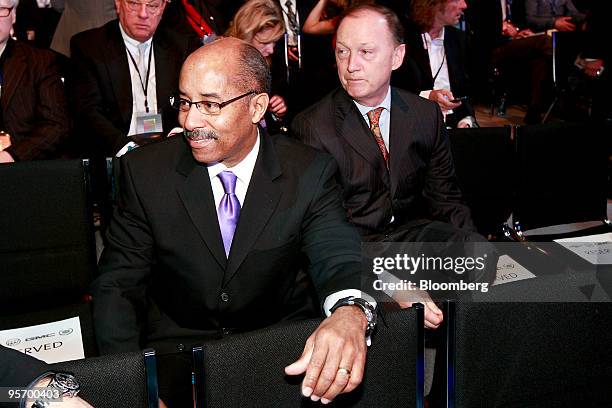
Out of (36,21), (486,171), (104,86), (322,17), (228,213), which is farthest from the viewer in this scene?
(322,17)

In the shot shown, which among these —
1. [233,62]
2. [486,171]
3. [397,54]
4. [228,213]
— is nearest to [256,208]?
[228,213]

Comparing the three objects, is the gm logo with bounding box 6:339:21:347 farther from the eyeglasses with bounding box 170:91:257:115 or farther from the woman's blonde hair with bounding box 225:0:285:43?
the woman's blonde hair with bounding box 225:0:285:43

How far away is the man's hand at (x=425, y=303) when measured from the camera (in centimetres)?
198

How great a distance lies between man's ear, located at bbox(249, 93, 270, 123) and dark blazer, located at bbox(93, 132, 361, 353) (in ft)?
0.38

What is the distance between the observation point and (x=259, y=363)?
144cm

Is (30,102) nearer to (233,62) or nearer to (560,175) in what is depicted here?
(233,62)

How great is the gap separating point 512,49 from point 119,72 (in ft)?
16.2

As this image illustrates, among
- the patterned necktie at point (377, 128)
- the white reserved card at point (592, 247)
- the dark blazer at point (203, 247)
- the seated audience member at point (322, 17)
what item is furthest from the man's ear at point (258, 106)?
the seated audience member at point (322, 17)

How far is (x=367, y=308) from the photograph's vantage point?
1.66 m

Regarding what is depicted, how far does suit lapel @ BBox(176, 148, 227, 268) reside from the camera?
2.08 metres

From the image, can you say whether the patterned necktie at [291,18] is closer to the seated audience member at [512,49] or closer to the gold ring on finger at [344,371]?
the seated audience member at [512,49]

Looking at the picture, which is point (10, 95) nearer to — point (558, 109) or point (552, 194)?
point (552, 194)

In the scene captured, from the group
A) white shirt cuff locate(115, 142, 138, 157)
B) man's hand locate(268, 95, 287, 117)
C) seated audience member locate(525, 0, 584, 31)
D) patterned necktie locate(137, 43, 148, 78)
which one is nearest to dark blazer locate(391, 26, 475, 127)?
man's hand locate(268, 95, 287, 117)

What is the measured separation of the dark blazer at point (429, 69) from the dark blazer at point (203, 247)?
2279mm
